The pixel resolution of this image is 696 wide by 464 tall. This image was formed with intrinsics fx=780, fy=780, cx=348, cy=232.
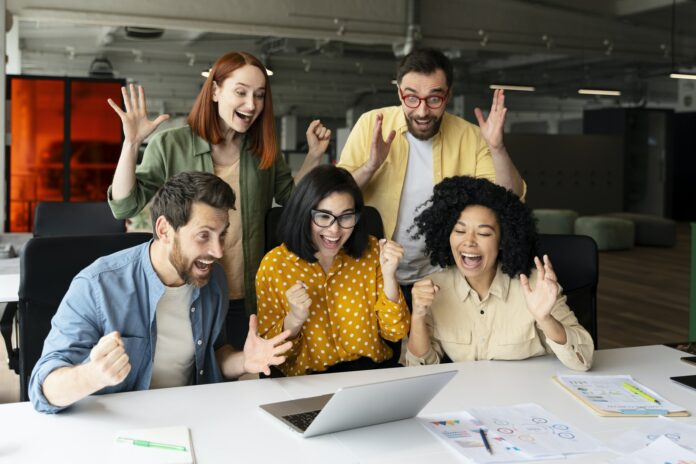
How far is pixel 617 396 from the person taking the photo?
87.4 inches

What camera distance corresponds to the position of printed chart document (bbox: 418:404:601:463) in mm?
1780

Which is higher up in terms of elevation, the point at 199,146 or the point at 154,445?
the point at 199,146

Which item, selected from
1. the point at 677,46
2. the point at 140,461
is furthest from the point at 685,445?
the point at 677,46

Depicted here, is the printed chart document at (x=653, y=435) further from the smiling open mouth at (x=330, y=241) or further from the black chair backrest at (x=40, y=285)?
the black chair backrest at (x=40, y=285)

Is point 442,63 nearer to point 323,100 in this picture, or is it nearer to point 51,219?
point 51,219

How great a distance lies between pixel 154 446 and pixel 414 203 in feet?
5.78

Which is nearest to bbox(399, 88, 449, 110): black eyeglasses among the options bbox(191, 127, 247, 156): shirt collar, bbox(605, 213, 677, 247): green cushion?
bbox(191, 127, 247, 156): shirt collar

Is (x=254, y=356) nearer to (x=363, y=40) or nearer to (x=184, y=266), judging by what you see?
(x=184, y=266)

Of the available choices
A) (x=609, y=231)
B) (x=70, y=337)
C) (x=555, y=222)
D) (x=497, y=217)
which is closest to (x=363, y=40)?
(x=555, y=222)

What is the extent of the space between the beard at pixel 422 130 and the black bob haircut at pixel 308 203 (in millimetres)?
518

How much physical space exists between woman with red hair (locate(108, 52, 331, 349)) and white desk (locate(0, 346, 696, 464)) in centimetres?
86

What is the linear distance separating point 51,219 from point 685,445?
4.57 meters

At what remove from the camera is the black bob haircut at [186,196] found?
2.19 metres

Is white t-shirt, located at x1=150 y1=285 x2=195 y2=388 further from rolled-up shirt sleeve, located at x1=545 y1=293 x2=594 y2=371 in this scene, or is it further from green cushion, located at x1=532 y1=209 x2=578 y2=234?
green cushion, located at x1=532 y1=209 x2=578 y2=234
